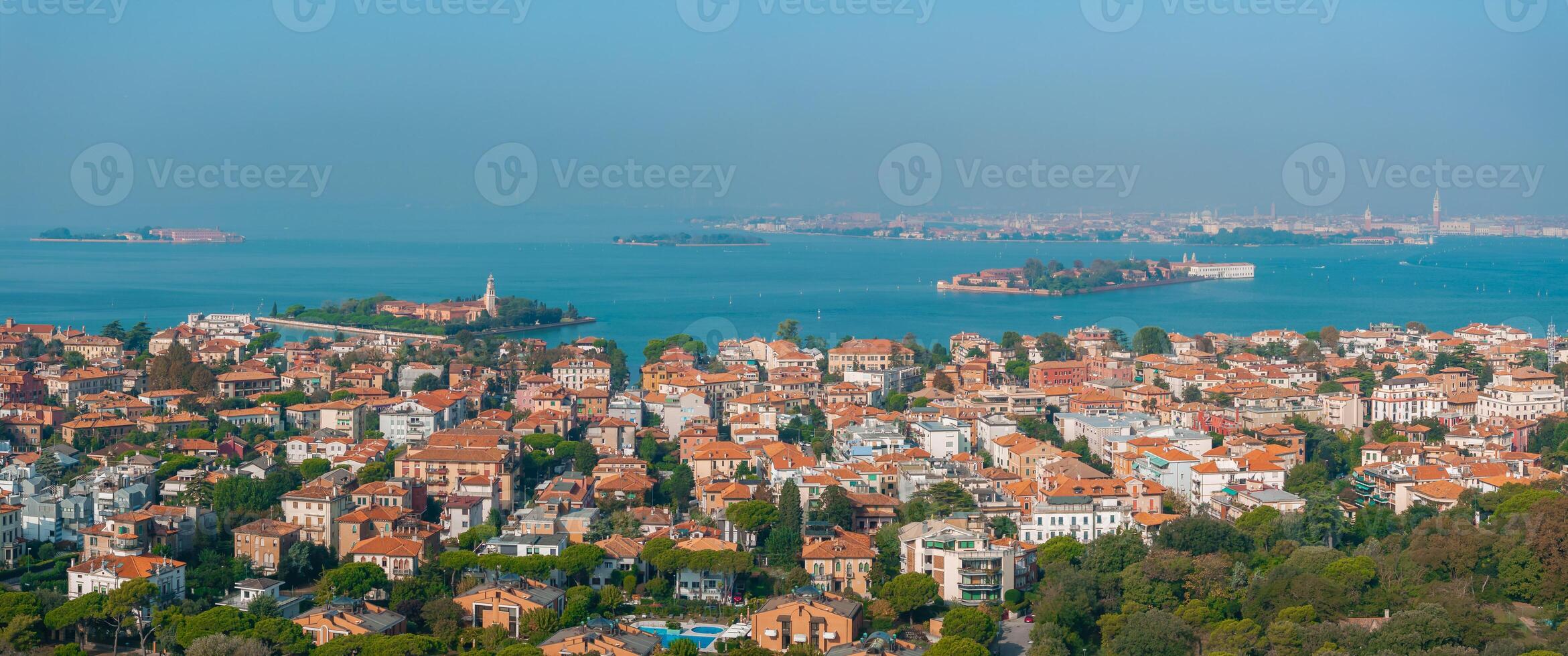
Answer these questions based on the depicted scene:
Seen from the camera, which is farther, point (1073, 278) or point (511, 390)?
point (1073, 278)

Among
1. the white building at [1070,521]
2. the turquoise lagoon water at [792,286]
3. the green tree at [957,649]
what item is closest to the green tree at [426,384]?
the turquoise lagoon water at [792,286]

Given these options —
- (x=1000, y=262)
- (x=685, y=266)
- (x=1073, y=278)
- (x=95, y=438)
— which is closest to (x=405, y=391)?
(x=95, y=438)

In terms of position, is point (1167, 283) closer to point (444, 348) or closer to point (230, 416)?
point (444, 348)

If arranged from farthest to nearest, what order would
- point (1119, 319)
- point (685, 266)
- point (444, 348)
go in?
1. point (685, 266)
2. point (1119, 319)
3. point (444, 348)

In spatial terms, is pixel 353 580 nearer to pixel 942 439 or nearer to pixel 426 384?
pixel 942 439

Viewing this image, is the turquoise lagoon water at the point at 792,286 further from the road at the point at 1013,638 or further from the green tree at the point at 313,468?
the road at the point at 1013,638

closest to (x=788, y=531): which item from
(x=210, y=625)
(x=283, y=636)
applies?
(x=283, y=636)

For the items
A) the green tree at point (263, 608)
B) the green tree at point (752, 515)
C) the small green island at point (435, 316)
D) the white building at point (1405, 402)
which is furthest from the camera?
the small green island at point (435, 316)
